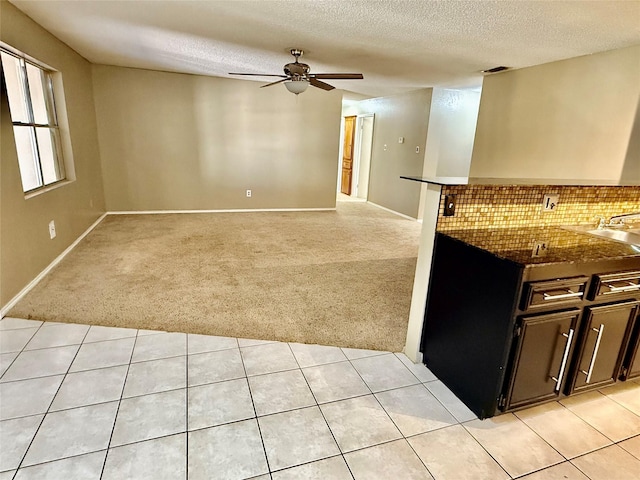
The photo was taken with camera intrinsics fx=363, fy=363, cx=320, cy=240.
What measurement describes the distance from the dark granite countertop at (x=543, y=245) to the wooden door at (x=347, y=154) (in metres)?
7.06

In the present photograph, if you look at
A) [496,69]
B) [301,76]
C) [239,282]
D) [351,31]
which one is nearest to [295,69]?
[301,76]

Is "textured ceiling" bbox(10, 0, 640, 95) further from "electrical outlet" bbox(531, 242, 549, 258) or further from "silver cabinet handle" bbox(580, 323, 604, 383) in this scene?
"silver cabinet handle" bbox(580, 323, 604, 383)

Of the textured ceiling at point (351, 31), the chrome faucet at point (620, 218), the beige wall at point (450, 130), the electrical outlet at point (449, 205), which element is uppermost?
the textured ceiling at point (351, 31)

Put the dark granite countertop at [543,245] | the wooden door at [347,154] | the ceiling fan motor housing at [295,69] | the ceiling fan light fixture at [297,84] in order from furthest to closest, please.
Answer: the wooden door at [347,154] < the ceiling fan light fixture at [297,84] < the ceiling fan motor housing at [295,69] < the dark granite countertop at [543,245]

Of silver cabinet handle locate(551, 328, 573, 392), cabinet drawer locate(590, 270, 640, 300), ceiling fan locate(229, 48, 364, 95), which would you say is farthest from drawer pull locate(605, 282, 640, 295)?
ceiling fan locate(229, 48, 364, 95)

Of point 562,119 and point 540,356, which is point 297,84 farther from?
point 540,356

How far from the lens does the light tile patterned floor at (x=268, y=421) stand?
58.6 inches

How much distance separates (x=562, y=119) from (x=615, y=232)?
2223 mm

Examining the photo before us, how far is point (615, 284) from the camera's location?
1.70 m

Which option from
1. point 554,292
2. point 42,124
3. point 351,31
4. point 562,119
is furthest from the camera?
point 562,119

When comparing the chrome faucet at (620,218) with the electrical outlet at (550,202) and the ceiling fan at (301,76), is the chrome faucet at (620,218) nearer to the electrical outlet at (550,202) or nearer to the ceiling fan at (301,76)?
the electrical outlet at (550,202)

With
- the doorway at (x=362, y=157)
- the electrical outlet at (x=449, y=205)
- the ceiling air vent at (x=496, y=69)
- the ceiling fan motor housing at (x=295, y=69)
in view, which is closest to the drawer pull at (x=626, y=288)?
the electrical outlet at (x=449, y=205)

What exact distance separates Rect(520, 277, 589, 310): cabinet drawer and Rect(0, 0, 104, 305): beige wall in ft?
10.9

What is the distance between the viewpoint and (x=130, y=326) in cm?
252
